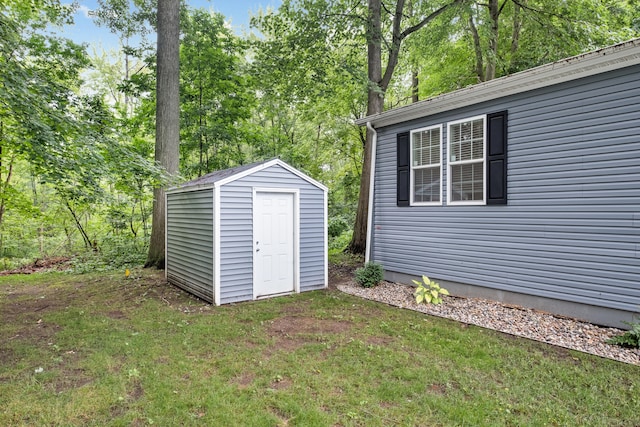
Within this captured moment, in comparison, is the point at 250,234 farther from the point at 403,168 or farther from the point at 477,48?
the point at 477,48

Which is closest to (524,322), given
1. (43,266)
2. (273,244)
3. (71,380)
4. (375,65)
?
(273,244)

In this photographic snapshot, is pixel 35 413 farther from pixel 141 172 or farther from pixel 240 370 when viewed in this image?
pixel 141 172

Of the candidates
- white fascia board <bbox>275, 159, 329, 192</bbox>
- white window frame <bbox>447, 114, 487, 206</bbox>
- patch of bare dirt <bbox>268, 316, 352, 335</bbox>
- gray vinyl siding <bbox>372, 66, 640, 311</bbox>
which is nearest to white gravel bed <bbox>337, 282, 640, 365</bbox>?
gray vinyl siding <bbox>372, 66, 640, 311</bbox>

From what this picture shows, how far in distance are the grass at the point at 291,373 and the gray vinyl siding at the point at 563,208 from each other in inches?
49.3

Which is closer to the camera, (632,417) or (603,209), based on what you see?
(632,417)

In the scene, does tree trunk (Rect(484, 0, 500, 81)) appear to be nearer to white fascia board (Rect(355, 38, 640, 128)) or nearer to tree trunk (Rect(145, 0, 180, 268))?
white fascia board (Rect(355, 38, 640, 128))

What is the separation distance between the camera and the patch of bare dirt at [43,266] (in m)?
8.83

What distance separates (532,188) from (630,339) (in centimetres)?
210

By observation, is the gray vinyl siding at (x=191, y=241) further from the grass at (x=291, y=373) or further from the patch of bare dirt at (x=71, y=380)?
the patch of bare dirt at (x=71, y=380)

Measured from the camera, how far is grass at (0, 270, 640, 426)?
2469 mm

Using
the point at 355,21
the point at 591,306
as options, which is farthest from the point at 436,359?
the point at 355,21

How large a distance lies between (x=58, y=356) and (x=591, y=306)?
6.15 m

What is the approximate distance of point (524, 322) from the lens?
4.37m

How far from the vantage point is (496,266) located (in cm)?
516
